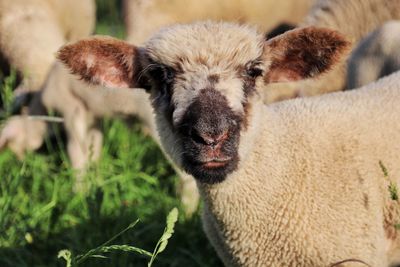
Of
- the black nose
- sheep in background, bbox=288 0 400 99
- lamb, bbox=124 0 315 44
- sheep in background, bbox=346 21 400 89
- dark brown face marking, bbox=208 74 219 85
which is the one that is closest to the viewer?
the black nose

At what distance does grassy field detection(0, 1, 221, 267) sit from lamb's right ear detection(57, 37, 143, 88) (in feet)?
3.27

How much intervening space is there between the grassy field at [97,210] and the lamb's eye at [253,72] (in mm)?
1328

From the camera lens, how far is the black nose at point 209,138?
3.23 meters

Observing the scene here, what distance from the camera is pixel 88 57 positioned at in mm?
3734

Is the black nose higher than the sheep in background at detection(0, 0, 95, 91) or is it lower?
higher

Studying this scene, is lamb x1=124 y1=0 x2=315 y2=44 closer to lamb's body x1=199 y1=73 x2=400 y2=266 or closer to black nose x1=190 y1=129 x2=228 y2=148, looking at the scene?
lamb's body x1=199 y1=73 x2=400 y2=266

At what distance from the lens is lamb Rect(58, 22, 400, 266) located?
11.3 feet

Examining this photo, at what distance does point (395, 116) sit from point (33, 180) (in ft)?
9.07

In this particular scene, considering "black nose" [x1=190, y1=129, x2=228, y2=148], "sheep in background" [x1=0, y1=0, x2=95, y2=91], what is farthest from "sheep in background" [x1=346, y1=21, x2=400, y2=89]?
"sheep in background" [x1=0, y1=0, x2=95, y2=91]

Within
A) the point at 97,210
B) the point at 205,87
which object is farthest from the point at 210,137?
the point at 97,210

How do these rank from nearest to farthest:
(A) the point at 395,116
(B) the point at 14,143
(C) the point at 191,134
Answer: (C) the point at 191,134
(A) the point at 395,116
(B) the point at 14,143

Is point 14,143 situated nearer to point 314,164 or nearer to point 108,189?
point 108,189

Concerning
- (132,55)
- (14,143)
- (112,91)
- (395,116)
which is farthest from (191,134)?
(14,143)

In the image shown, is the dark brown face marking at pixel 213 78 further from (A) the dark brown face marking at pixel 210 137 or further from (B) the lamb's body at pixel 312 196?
(B) the lamb's body at pixel 312 196
